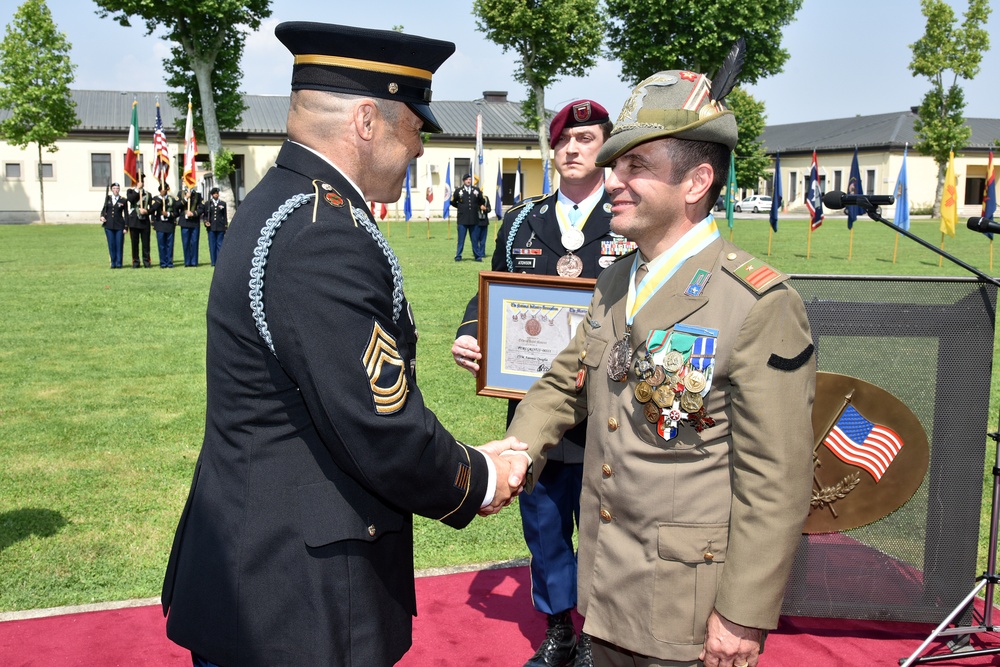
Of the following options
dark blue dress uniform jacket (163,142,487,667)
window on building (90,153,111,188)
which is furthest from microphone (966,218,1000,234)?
window on building (90,153,111,188)

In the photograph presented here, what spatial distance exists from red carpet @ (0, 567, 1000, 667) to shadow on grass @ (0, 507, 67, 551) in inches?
51.1

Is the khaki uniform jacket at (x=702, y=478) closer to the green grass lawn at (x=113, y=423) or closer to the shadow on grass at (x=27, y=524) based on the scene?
the green grass lawn at (x=113, y=423)

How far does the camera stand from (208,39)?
3812 cm

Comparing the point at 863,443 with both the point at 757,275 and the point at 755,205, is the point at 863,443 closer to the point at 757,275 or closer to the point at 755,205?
the point at 757,275

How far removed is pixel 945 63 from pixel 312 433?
2218 inches

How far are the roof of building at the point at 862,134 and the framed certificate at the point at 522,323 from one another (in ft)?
200

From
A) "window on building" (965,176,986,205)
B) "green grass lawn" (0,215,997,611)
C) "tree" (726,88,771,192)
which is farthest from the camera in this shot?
"tree" (726,88,771,192)

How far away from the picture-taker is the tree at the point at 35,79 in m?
42.2

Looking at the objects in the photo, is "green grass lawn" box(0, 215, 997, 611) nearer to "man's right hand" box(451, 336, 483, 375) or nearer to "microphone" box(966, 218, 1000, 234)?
"man's right hand" box(451, 336, 483, 375)

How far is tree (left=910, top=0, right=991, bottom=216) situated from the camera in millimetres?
49469

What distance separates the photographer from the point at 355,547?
7.62ft

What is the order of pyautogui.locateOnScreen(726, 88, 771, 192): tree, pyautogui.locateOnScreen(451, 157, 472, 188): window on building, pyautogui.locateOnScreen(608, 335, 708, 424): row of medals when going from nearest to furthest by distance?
pyautogui.locateOnScreen(608, 335, 708, 424): row of medals
pyautogui.locateOnScreen(451, 157, 472, 188): window on building
pyautogui.locateOnScreen(726, 88, 771, 192): tree

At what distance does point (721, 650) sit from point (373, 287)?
1301 mm

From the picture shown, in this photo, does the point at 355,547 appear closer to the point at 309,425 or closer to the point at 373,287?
the point at 309,425
